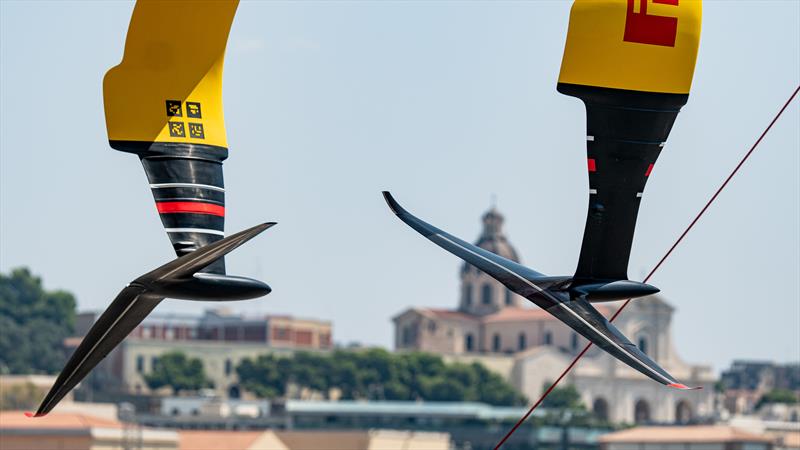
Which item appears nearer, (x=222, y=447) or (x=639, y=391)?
(x=222, y=447)

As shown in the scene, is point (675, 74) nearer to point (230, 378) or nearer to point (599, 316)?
point (599, 316)

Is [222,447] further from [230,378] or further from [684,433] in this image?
[230,378]

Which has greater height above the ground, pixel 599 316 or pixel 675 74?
pixel 675 74

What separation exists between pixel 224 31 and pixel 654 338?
596 feet

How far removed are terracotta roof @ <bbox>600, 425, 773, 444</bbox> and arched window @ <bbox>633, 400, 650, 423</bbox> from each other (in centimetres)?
7025

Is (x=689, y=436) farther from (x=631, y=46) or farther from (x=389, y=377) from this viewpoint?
(x=631, y=46)

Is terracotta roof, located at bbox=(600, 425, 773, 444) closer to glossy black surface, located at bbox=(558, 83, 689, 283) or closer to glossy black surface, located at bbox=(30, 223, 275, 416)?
glossy black surface, located at bbox=(558, 83, 689, 283)

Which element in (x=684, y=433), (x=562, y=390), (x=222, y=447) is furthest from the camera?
(x=562, y=390)

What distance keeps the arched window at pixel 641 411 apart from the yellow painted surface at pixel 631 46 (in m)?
181

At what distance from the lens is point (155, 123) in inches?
639

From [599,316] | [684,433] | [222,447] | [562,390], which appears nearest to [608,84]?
[599,316]

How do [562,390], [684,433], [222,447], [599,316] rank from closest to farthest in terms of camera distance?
[599,316] → [222,447] → [684,433] → [562,390]

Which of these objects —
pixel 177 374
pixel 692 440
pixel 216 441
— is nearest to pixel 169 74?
pixel 216 441

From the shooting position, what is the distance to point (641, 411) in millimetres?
197000
